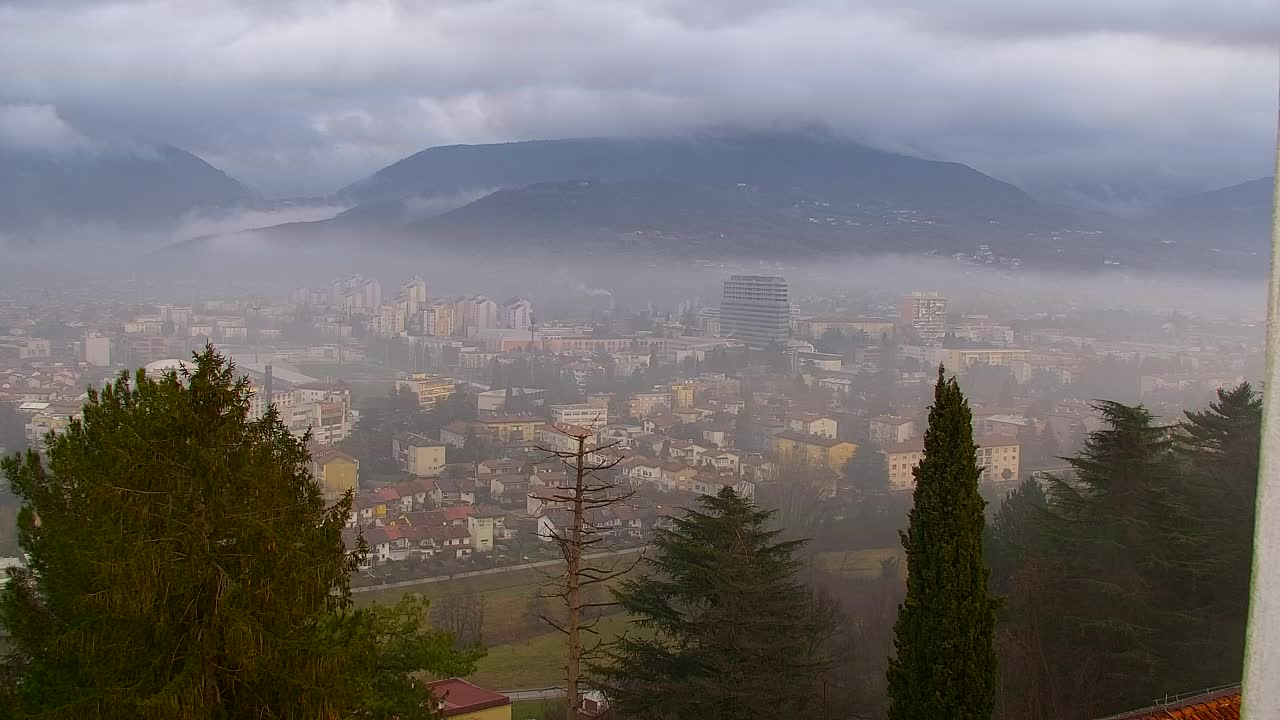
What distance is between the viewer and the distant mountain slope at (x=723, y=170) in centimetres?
9788

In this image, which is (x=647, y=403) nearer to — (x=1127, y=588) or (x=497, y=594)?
(x=497, y=594)

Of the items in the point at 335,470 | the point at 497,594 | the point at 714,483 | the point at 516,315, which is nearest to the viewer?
the point at 497,594

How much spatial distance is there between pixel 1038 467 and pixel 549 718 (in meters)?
23.0

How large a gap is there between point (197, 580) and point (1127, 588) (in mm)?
10558

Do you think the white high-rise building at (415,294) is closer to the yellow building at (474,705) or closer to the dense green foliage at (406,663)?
the yellow building at (474,705)

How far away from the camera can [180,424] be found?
4742 mm

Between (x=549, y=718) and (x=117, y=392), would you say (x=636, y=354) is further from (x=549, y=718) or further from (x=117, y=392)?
(x=117, y=392)

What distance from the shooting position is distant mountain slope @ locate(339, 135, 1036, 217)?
321ft

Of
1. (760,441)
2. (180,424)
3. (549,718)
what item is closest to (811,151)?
(760,441)

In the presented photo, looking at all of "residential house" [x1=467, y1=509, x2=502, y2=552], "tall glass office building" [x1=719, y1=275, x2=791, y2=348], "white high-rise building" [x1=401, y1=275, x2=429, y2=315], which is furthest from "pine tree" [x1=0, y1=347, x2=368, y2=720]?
"tall glass office building" [x1=719, y1=275, x2=791, y2=348]

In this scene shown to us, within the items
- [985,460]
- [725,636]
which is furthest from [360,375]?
[725,636]

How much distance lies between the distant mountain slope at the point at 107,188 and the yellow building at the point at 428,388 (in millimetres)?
37319

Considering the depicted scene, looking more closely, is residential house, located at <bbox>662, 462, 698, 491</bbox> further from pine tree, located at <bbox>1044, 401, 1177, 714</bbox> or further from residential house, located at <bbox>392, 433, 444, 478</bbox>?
pine tree, located at <bbox>1044, 401, 1177, 714</bbox>

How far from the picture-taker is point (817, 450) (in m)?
34.4
